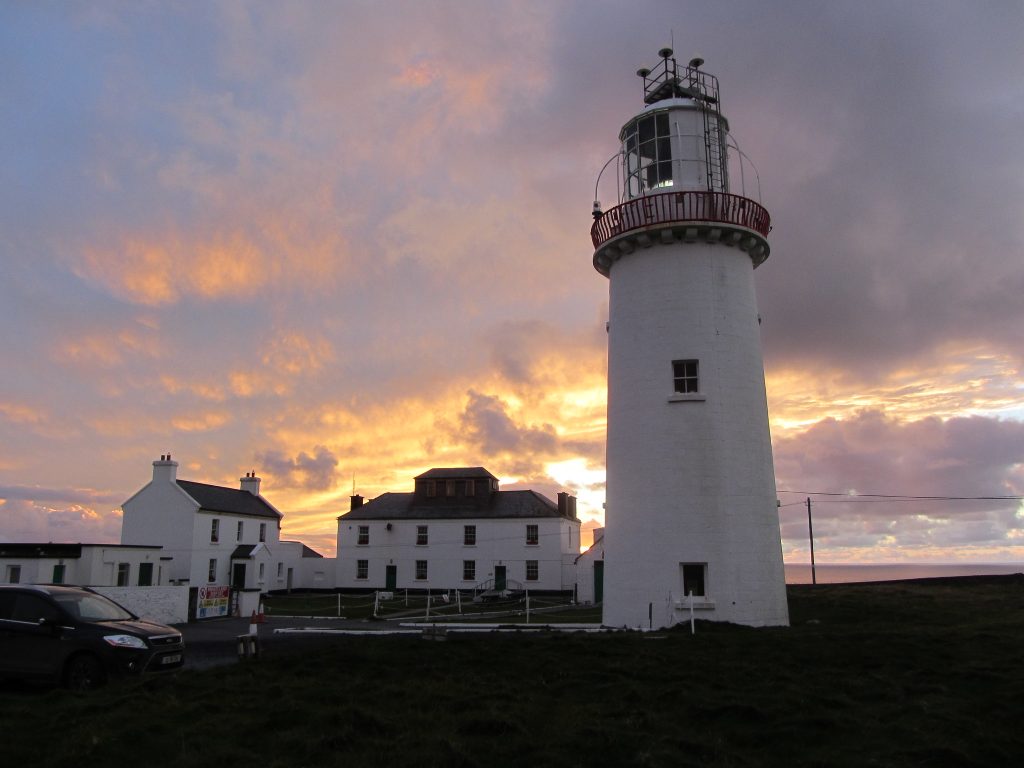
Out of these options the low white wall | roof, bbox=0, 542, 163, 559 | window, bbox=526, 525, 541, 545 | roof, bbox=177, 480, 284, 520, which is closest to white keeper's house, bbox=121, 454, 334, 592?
roof, bbox=177, 480, 284, 520

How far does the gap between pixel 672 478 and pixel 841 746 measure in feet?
37.2

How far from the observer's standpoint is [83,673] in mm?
12148

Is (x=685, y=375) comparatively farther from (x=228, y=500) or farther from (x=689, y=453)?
(x=228, y=500)

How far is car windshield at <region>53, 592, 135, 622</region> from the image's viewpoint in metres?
12.7

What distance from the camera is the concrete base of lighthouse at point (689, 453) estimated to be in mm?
19281

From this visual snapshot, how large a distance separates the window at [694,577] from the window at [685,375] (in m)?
4.56

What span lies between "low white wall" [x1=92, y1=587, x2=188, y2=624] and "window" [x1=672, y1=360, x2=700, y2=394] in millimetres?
21427

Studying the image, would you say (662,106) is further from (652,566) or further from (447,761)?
(447,761)

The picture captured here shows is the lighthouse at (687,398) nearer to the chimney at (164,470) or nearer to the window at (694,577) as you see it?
the window at (694,577)

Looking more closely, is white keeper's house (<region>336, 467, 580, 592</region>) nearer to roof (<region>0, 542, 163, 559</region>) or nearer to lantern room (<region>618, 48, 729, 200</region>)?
roof (<region>0, 542, 163, 559</region>)

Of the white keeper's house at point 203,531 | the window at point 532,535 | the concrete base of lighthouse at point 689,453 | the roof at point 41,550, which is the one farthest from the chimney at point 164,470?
the concrete base of lighthouse at point 689,453

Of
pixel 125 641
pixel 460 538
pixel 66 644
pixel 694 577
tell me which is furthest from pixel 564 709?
pixel 460 538

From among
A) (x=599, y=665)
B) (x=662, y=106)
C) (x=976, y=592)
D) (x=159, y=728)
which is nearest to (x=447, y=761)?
(x=159, y=728)

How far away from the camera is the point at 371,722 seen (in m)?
9.11
